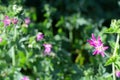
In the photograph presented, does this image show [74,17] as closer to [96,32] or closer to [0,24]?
[96,32]

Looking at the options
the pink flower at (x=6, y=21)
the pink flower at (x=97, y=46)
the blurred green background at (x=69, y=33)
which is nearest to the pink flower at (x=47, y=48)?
the blurred green background at (x=69, y=33)

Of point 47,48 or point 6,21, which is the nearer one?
point 6,21

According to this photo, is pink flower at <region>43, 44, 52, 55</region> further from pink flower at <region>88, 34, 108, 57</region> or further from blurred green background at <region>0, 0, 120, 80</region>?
pink flower at <region>88, 34, 108, 57</region>

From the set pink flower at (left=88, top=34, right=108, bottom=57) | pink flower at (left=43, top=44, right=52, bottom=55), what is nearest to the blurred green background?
pink flower at (left=43, top=44, right=52, bottom=55)

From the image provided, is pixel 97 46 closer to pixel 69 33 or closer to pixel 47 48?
pixel 47 48

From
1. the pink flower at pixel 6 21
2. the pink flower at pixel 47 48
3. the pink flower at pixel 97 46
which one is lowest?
the pink flower at pixel 97 46

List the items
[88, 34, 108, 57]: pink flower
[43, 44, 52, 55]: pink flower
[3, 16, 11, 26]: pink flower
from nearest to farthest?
1. [88, 34, 108, 57]: pink flower
2. [3, 16, 11, 26]: pink flower
3. [43, 44, 52, 55]: pink flower

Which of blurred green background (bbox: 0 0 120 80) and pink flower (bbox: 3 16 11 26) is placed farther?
blurred green background (bbox: 0 0 120 80)

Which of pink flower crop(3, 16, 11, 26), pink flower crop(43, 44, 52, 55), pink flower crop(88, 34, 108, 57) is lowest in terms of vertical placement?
pink flower crop(88, 34, 108, 57)

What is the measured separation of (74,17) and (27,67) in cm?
121

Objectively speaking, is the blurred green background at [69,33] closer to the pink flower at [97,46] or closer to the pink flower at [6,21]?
the pink flower at [6,21]

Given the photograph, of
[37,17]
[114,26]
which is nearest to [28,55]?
[114,26]

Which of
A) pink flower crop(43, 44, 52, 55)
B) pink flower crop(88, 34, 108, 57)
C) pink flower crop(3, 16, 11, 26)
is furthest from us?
pink flower crop(43, 44, 52, 55)

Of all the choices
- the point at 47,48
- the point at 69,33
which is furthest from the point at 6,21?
the point at 69,33
